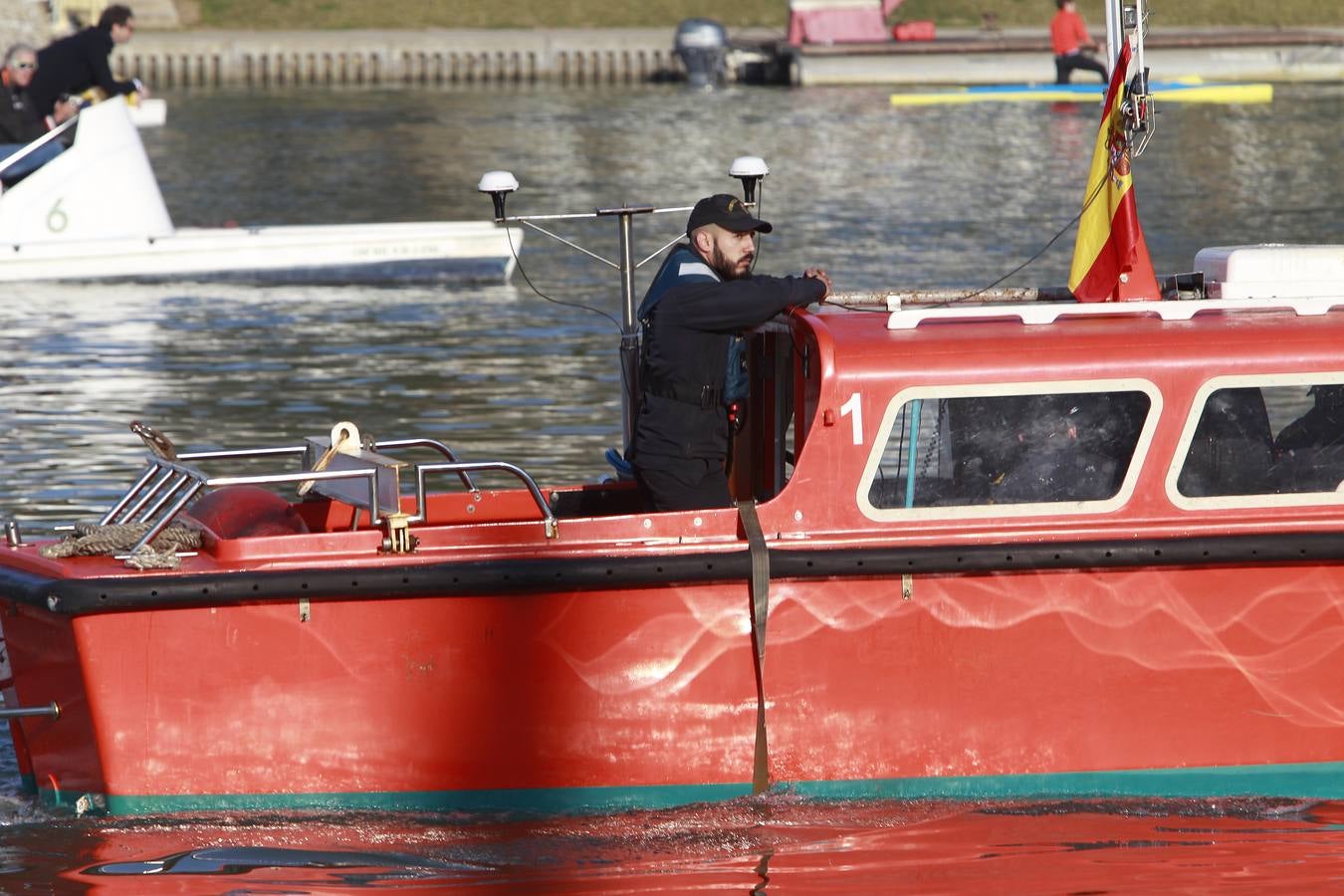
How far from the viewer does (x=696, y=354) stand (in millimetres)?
6961

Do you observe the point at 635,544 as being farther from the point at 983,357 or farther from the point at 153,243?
the point at 153,243

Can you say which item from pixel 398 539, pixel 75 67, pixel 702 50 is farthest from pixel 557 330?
pixel 702 50

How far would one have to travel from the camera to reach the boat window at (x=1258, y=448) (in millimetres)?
6727

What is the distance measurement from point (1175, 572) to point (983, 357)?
98cm

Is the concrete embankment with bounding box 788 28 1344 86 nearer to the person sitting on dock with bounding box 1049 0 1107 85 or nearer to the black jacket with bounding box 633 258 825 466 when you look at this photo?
the person sitting on dock with bounding box 1049 0 1107 85

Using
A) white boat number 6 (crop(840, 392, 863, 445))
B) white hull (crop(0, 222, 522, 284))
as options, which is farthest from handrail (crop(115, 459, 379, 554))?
white hull (crop(0, 222, 522, 284))

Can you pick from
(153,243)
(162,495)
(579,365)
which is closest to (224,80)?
(153,243)

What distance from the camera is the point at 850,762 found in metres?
6.87

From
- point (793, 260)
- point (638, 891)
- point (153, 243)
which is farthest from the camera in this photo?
point (793, 260)

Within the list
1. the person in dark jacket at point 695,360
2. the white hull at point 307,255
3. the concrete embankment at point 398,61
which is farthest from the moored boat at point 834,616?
the concrete embankment at point 398,61

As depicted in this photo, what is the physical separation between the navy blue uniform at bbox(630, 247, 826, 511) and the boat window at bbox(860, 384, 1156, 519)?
663 mm

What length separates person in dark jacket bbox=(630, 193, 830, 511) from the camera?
6.91 meters

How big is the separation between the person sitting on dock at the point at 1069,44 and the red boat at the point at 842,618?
1237 inches

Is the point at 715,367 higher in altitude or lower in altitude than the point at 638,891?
higher
